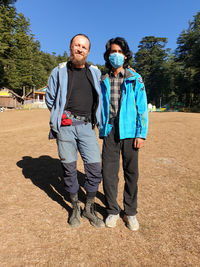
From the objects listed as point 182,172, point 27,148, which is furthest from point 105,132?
point 27,148

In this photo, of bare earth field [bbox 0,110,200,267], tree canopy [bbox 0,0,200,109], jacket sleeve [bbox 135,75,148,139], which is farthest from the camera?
tree canopy [bbox 0,0,200,109]

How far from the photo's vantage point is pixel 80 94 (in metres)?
2.54

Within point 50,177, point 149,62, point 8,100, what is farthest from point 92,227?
point 149,62

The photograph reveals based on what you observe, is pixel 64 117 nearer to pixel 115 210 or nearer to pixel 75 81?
pixel 75 81

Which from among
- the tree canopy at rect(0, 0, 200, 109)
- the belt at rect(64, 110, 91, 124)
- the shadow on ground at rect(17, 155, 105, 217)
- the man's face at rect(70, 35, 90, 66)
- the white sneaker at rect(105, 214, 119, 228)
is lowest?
the shadow on ground at rect(17, 155, 105, 217)

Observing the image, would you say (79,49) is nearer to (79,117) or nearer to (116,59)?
(116,59)

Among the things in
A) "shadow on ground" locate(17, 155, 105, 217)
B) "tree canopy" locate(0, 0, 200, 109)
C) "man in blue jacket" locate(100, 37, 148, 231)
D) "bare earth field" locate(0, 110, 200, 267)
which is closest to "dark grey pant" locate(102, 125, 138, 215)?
"man in blue jacket" locate(100, 37, 148, 231)

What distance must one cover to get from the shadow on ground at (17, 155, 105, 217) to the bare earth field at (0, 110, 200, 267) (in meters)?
0.02

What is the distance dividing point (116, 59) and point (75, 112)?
2.77 ft

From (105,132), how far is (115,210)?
3.45 ft

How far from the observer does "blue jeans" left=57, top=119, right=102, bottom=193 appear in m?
2.53

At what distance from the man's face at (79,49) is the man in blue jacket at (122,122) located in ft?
0.91

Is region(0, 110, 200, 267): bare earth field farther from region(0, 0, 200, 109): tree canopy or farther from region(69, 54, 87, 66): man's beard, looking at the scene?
region(0, 0, 200, 109): tree canopy

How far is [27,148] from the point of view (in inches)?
261
